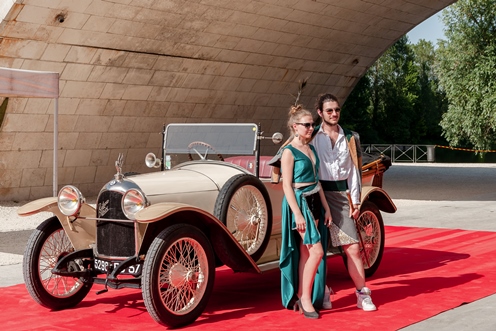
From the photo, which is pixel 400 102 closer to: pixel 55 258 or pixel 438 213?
pixel 438 213

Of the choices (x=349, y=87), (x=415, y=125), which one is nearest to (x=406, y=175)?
(x=349, y=87)

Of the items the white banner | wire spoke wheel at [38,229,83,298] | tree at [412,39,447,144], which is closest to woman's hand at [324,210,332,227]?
wire spoke wheel at [38,229,83,298]

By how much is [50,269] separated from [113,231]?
79cm

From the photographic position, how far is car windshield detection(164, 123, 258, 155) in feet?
23.3

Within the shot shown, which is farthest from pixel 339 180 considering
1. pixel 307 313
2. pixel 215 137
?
pixel 215 137

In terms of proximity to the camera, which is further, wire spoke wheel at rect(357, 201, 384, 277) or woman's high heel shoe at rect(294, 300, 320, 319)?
wire spoke wheel at rect(357, 201, 384, 277)

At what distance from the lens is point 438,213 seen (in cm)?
1379

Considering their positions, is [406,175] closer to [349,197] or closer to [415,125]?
[349,197]

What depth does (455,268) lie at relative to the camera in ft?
26.0

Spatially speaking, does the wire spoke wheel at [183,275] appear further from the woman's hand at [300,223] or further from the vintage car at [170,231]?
the woman's hand at [300,223]

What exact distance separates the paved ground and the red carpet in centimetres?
27

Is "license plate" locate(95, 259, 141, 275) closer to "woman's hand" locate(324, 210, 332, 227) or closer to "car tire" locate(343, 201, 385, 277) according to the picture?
"woman's hand" locate(324, 210, 332, 227)

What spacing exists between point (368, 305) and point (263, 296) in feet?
3.71

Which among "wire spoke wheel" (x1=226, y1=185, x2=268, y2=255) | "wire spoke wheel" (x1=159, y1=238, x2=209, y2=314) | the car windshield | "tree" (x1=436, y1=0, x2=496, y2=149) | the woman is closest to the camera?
"wire spoke wheel" (x1=159, y1=238, x2=209, y2=314)
